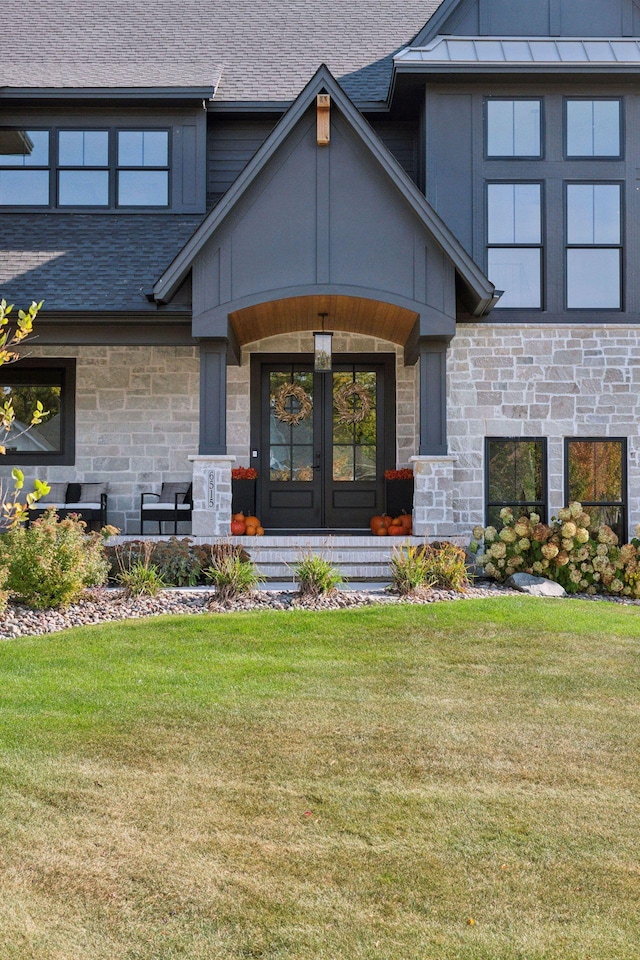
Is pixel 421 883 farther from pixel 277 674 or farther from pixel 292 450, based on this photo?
pixel 292 450

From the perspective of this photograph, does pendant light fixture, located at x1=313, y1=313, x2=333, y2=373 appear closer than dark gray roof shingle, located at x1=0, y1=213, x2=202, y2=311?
Yes

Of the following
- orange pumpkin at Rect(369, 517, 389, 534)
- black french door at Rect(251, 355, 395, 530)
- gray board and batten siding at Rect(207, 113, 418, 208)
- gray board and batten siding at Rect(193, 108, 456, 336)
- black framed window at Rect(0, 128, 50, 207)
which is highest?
gray board and batten siding at Rect(207, 113, 418, 208)

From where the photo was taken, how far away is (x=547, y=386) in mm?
10828

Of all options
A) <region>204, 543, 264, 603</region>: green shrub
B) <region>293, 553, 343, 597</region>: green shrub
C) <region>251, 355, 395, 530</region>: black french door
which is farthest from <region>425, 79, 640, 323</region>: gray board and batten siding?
<region>204, 543, 264, 603</region>: green shrub

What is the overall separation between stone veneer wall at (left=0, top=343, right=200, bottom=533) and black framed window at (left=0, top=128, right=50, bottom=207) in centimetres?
217

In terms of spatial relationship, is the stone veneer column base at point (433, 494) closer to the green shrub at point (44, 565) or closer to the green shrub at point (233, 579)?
the green shrub at point (233, 579)

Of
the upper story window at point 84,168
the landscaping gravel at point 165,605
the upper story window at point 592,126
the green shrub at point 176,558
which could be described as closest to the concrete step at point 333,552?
the green shrub at point 176,558

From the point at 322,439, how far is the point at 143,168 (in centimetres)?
459

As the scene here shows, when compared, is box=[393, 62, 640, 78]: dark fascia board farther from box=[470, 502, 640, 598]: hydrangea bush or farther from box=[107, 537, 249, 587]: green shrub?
box=[107, 537, 249, 587]: green shrub

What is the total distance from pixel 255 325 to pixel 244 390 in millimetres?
1120

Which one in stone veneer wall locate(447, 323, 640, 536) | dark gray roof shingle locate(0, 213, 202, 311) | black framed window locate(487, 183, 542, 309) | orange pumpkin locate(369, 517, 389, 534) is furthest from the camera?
black framed window locate(487, 183, 542, 309)

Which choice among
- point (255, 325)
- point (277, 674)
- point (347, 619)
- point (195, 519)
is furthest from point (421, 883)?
point (255, 325)

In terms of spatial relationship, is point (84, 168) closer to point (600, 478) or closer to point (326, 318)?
point (326, 318)

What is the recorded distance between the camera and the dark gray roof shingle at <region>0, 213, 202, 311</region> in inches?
412
